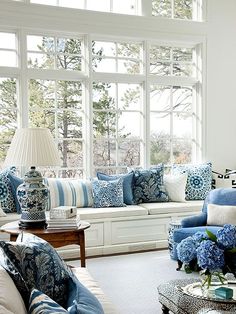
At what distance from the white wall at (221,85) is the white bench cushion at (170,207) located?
105 centimetres

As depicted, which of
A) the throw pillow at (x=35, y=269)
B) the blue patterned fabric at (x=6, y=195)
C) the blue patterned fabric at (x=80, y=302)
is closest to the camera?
the blue patterned fabric at (x=80, y=302)

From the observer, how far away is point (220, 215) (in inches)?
172

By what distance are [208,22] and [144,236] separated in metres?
3.26

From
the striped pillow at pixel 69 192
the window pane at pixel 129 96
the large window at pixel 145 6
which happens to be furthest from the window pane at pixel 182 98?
the striped pillow at pixel 69 192

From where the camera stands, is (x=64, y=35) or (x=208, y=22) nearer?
(x=64, y=35)

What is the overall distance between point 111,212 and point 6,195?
3.94 feet

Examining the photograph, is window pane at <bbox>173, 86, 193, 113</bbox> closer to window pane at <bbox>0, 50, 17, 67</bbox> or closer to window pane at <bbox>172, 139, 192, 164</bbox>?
window pane at <bbox>172, 139, 192, 164</bbox>

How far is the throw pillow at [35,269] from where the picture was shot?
1.66 metres

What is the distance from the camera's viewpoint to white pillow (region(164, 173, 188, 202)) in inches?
221

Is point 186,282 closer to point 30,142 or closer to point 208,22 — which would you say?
point 30,142

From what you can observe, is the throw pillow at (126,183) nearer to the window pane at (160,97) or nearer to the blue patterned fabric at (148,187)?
the blue patterned fabric at (148,187)

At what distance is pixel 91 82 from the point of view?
18.4 feet

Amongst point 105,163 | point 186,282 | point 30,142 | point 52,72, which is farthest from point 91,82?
point 186,282

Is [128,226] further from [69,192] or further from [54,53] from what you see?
[54,53]
